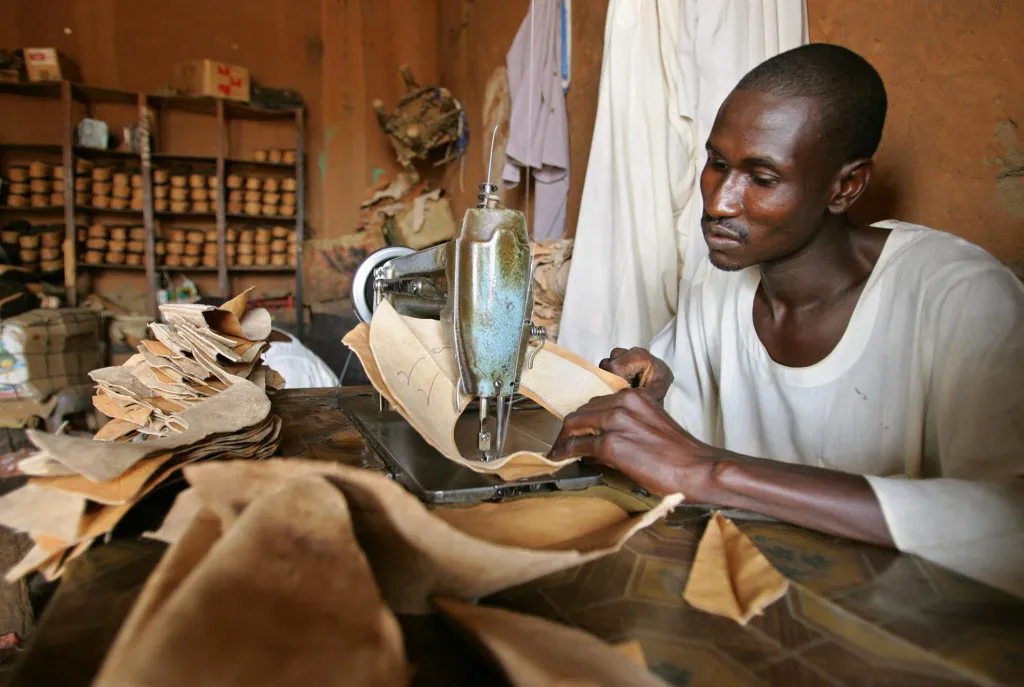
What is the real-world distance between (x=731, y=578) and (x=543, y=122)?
3034 mm

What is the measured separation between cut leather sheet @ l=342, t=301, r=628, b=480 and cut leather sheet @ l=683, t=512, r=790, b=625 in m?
0.49

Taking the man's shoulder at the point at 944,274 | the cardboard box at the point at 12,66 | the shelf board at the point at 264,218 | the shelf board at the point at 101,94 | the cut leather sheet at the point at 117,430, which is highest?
the cardboard box at the point at 12,66

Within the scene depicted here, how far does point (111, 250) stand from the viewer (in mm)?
5805

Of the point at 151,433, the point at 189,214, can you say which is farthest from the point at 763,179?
the point at 189,214

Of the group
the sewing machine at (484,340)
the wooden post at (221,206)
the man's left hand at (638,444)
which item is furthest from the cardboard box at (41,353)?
the man's left hand at (638,444)

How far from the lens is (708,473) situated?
91cm

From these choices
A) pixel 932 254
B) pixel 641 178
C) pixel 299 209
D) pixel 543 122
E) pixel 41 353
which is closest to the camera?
pixel 932 254

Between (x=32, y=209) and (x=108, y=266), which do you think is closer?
(x=32, y=209)

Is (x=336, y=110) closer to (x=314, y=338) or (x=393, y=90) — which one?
(x=393, y=90)

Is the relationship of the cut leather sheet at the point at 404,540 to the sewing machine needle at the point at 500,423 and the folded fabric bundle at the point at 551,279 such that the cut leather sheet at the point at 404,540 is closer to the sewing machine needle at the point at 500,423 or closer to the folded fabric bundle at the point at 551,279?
the sewing machine needle at the point at 500,423

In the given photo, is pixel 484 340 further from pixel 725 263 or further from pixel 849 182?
pixel 849 182

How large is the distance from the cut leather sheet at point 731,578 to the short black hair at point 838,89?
2.92ft

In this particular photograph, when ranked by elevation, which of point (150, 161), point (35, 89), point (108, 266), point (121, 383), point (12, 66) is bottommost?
point (121, 383)

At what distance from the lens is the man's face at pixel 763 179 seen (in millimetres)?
1233
